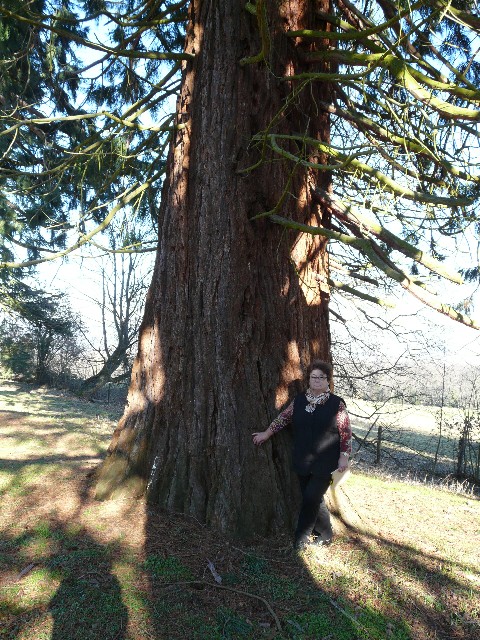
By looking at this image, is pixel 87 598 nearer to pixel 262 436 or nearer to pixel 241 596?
pixel 241 596

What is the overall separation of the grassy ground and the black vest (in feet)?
2.09

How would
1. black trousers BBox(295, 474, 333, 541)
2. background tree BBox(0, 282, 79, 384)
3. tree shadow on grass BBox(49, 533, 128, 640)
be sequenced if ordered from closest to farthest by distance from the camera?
1. tree shadow on grass BBox(49, 533, 128, 640)
2. black trousers BBox(295, 474, 333, 541)
3. background tree BBox(0, 282, 79, 384)

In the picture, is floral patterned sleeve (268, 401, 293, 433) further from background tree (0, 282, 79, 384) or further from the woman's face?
background tree (0, 282, 79, 384)

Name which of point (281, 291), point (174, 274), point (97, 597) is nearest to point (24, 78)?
point (174, 274)

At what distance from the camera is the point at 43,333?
20688 mm

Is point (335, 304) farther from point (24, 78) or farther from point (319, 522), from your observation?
point (24, 78)

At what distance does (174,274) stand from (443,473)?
1074 cm

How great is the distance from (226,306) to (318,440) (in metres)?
1.32

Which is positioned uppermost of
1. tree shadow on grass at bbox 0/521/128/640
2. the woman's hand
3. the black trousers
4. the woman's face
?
the woman's face

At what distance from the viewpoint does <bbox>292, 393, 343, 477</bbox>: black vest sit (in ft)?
13.1

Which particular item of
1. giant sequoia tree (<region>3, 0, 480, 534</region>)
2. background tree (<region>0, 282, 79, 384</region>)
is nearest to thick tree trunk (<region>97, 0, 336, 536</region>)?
giant sequoia tree (<region>3, 0, 480, 534</region>)

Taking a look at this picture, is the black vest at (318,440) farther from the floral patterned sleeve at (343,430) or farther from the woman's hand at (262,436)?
the woman's hand at (262,436)

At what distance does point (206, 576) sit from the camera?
3.50 m

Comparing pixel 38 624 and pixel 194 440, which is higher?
pixel 194 440
